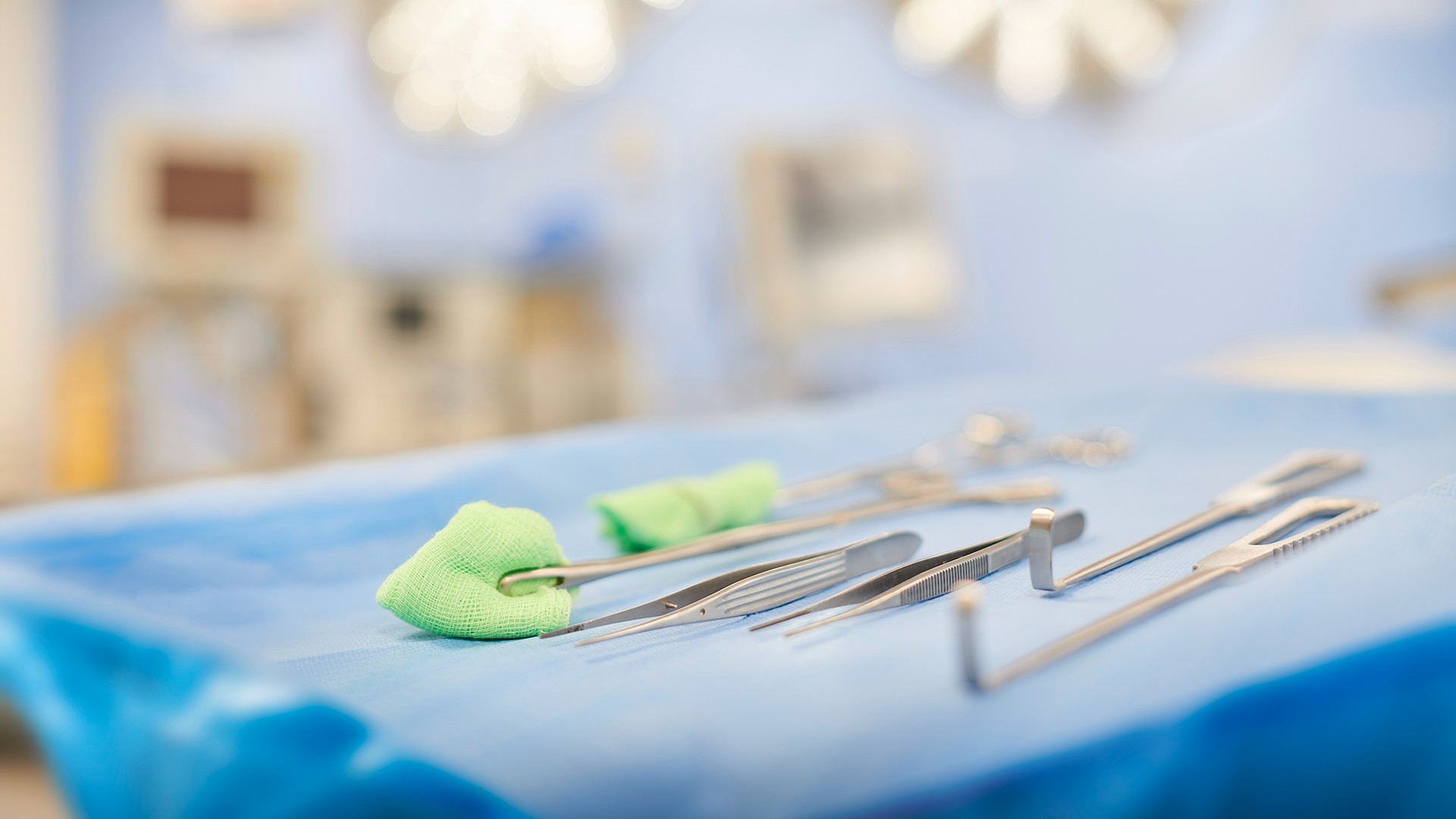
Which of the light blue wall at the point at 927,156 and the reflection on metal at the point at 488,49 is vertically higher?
the reflection on metal at the point at 488,49

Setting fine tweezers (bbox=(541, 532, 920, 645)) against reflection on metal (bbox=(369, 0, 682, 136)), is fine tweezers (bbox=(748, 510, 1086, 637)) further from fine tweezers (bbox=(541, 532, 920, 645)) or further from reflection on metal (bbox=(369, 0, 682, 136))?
reflection on metal (bbox=(369, 0, 682, 136))

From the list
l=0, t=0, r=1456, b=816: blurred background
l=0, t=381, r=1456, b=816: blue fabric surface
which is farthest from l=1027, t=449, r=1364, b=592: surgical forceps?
l=0, t=0, r=1456, b=816: blurred background

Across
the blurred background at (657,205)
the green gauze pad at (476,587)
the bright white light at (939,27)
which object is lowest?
the green gauze pad at (476,587)

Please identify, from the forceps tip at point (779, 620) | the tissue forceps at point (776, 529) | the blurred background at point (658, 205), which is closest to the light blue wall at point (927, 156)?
the blurred background at point (658, 205)

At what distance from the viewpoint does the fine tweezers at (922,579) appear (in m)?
0.37

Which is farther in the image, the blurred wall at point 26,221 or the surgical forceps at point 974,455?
the blurred wall at point 26,221

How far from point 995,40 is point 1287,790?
2.33 metres

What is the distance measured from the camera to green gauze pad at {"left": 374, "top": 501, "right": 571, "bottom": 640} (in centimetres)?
39

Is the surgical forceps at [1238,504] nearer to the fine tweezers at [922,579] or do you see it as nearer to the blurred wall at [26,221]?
the fine tweezers at [922,579]

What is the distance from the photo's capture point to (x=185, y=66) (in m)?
2.21

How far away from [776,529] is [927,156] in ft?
6.80

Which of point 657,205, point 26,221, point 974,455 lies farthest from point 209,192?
point 974,455

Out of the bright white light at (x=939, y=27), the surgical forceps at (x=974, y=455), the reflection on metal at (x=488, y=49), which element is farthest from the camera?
the bright white light at (x=939, y=27)

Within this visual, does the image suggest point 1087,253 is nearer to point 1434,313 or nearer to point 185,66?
point 1434,313
